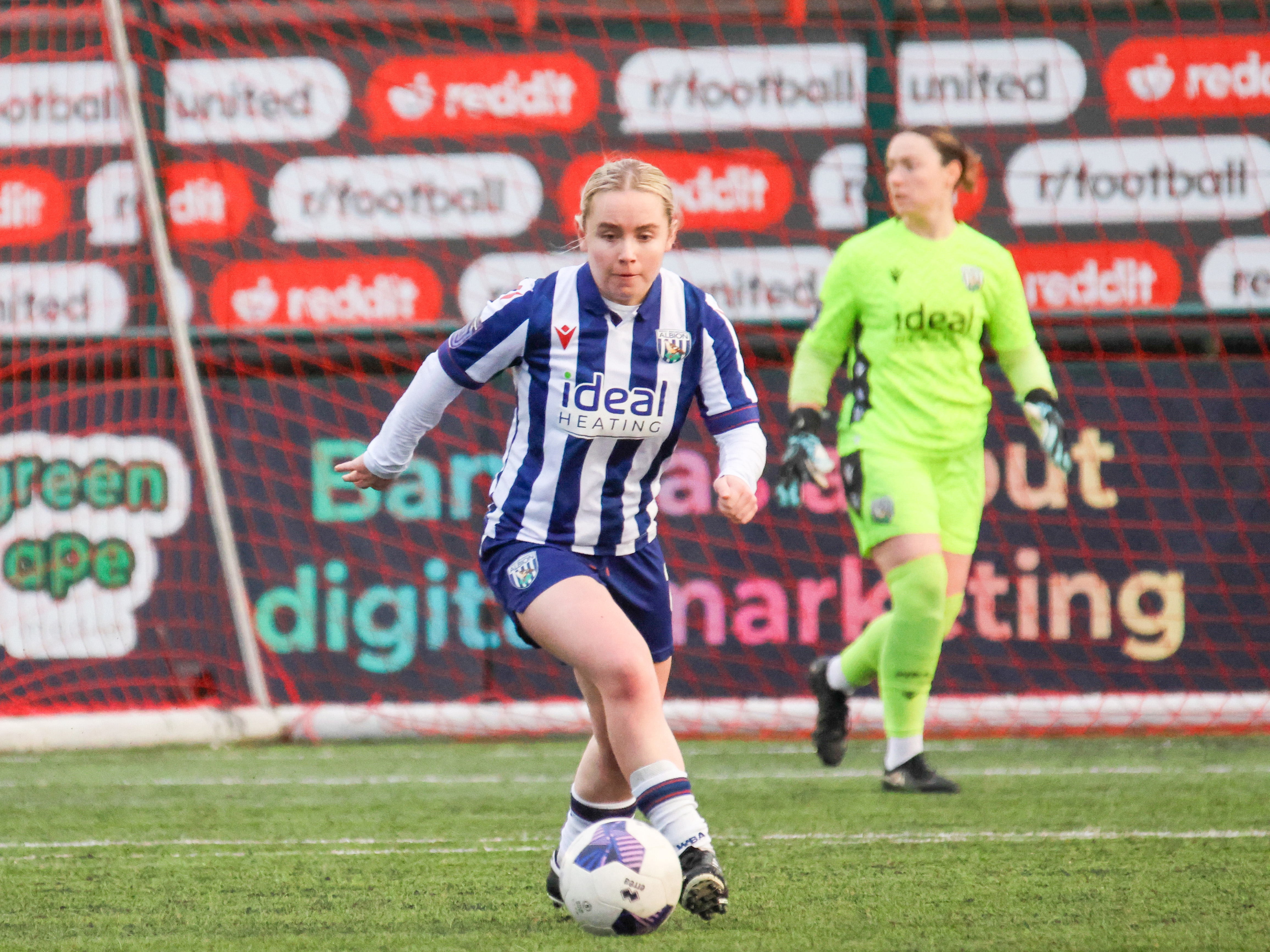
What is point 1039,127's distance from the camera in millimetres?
7102

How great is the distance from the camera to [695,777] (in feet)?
18.1

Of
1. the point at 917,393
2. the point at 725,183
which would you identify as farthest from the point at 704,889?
the point at 725,183

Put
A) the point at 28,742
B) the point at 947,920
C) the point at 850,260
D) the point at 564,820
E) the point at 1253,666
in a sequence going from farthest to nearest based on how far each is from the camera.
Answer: the point at 1253,666
the point at 28,742
the point at 850,260
the point at 564,820
the point at 947,920

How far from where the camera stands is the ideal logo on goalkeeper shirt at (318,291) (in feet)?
24.1

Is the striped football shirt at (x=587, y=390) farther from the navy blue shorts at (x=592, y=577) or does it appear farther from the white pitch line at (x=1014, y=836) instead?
the white pitch line at (x=1014, y=836)

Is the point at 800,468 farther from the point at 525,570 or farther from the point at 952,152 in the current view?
the point at 525,570

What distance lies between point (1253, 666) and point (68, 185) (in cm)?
534

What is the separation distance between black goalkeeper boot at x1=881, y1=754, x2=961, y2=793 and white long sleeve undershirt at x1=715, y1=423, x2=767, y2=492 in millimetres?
1921

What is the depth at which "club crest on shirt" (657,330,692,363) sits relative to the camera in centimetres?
329

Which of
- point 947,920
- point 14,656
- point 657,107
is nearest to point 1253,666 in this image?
point 657,107

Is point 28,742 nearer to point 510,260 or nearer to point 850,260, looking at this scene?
point 510,260

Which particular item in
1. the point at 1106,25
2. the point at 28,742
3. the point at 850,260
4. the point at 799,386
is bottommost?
the point at 28,742

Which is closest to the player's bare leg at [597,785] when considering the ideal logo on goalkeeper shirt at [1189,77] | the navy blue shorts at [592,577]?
the navy blue shorts at [592,577]

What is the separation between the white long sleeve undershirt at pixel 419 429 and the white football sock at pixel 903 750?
192cm
